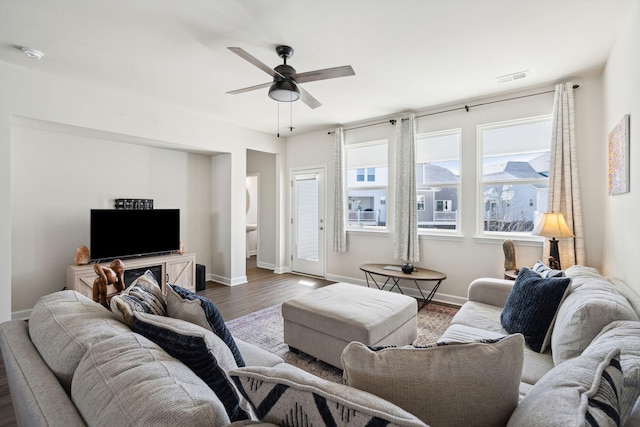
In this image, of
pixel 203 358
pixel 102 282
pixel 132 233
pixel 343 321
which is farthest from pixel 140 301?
pixel 132 233

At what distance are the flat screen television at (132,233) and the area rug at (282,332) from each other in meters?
1.81

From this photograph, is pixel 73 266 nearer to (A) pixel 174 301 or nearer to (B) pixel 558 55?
(A) pixel 174 301

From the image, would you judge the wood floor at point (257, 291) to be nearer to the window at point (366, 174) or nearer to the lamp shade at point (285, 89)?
the window at point (366, 174)

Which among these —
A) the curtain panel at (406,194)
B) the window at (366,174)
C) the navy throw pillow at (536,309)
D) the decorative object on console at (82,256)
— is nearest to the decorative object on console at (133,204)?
the decorative object on console at (82,256)

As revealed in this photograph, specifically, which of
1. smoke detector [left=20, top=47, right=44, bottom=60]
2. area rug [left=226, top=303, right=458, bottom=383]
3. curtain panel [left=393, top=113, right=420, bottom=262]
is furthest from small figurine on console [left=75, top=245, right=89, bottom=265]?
curtain panel [left=393, top=113, right=420, bottom=262]

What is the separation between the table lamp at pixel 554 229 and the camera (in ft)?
10.0

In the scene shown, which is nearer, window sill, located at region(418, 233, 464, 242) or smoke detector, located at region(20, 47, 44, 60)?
smoke detector, located at region(20, 47, 44, 60)

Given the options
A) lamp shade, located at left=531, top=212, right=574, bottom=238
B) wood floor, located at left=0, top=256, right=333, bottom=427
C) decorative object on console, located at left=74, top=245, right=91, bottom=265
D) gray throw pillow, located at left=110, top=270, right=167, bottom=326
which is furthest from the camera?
wood floor, located at left=0, top=256, right=333, bottom=427

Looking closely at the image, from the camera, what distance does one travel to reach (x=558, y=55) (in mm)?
2840

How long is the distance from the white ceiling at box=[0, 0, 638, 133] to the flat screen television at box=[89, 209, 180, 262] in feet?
5.32

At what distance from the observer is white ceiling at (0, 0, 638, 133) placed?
2189 millimetres

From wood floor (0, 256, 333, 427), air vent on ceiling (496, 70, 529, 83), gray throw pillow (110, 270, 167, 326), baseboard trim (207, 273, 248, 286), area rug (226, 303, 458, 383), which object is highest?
air vent on ceiling (496, 70, 529, 83)

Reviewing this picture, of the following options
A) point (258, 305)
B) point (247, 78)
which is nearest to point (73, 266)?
point (258, 305)

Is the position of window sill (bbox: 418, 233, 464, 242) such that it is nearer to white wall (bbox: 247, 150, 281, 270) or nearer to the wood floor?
the wood floor
